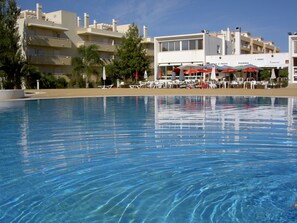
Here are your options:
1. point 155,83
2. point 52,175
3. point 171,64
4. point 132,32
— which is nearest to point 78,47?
point 132,32

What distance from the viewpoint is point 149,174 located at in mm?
6000

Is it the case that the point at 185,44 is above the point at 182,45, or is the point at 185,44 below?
above

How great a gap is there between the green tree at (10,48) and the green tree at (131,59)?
1485 cm

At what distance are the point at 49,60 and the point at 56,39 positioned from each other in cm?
291

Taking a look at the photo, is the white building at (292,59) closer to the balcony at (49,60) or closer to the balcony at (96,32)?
the balcony at (49,60)

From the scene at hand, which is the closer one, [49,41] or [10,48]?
[10,48]

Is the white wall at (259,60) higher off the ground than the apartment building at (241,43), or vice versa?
the apartment building at (241,43)

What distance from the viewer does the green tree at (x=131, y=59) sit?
50344mm

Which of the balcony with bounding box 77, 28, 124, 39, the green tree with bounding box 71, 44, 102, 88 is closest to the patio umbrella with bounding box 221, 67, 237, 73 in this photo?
the green tree with bounding box 71, 44, 102, 88

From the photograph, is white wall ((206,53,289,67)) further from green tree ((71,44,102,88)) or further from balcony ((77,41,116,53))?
balcony ((77,41,116,53))

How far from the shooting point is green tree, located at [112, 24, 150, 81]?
5034 cm

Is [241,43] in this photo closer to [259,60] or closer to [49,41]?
[259,60]

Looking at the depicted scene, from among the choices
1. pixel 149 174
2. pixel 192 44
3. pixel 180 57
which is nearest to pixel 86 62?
pixel 180 57

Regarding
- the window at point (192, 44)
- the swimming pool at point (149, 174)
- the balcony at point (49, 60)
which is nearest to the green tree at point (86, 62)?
the balcony at point (49, 60)
